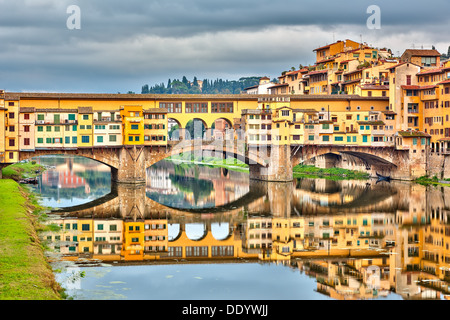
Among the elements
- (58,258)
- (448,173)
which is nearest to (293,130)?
(448,173)

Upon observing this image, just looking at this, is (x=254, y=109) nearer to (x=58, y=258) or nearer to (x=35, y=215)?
(x=35, y=215)

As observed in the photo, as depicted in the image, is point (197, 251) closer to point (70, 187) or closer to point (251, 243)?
point (251, 243)

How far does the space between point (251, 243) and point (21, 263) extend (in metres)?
12.2

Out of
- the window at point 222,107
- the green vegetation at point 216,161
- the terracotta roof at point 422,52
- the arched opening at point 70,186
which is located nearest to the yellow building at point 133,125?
the arched opening at point 70,186

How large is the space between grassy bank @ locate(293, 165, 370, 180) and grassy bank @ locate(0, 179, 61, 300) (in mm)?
37929

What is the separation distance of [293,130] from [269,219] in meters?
22.2

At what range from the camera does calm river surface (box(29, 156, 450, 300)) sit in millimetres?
21812

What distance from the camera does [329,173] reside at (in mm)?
66875

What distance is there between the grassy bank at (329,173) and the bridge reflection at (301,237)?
52.4 feet

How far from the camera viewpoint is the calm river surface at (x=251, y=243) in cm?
2181

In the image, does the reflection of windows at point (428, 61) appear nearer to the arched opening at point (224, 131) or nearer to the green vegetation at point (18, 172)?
the arched opening at point (224, 131)

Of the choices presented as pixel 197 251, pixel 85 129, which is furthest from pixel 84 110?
pixel 197 251

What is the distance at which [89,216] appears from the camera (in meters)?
36.7

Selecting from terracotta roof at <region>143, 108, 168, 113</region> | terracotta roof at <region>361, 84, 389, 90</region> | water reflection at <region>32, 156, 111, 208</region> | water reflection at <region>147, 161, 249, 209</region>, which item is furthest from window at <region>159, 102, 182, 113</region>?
terracotta roof at <region>361, 84, 389, 90</region>
